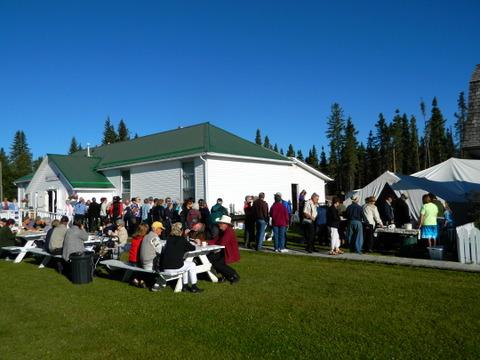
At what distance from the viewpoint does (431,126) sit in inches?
2749

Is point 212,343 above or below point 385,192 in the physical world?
below

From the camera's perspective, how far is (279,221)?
1222 centimetres

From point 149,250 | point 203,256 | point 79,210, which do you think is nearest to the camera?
point 149,250

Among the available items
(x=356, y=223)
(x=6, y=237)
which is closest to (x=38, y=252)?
(x=6, y=237)

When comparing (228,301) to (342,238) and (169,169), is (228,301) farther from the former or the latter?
(169,169)

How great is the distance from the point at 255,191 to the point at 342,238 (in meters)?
8.71

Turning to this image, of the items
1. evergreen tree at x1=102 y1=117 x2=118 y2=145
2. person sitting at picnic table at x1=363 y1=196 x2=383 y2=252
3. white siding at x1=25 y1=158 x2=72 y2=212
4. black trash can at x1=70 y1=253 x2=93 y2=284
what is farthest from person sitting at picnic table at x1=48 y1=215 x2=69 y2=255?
evergreen tree at x1=102 y1=117 x2=118 y2=145

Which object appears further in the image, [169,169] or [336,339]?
[169,169]

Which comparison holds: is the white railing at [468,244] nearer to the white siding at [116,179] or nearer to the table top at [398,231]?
the table top at [398,231]

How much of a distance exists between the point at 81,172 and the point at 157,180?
6395 mm

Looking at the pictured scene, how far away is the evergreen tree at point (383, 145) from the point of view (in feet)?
242

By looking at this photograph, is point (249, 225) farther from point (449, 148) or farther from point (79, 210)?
point (449, 148)

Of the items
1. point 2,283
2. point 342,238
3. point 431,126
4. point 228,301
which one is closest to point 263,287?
point 228,301

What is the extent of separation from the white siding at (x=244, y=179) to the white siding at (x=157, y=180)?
6.98 feet
